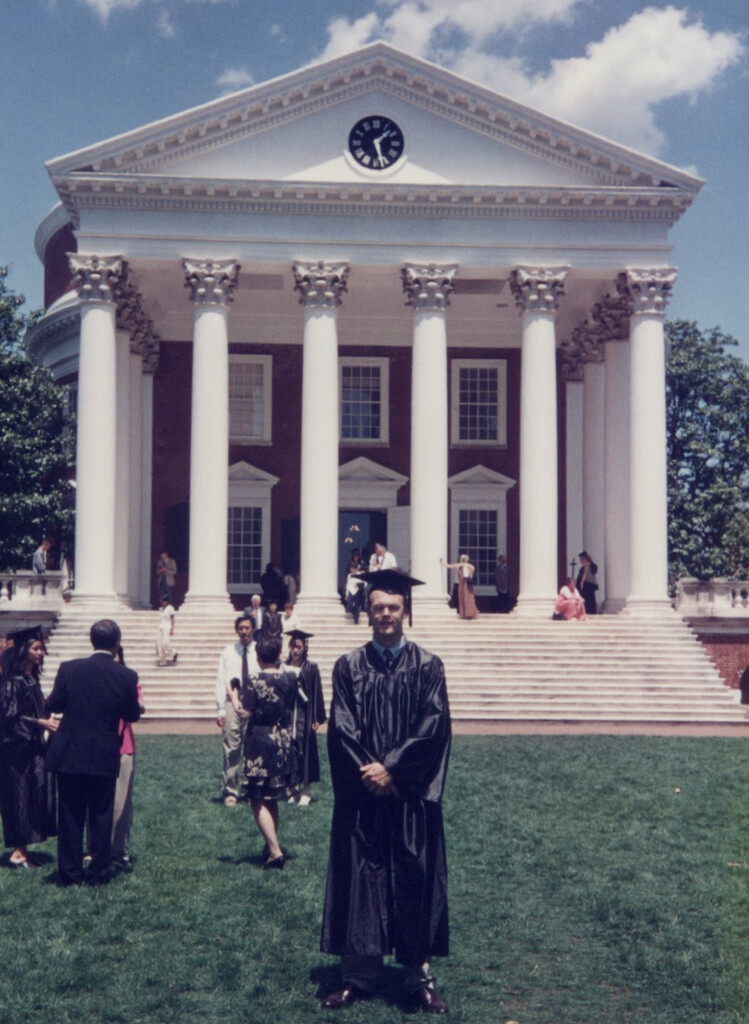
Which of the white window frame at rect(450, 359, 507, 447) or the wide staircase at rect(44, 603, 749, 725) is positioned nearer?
the wide staircase at rect(44, 603, 749, 725)

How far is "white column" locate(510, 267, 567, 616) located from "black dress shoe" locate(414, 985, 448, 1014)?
26.2 m

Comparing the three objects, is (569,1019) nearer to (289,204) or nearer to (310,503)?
(310,503)

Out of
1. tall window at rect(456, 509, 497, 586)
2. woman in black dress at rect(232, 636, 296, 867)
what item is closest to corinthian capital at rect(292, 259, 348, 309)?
tall window at rect(456, 509, 497, 586)

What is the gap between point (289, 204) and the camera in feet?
113

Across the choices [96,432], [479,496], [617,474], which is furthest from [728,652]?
[96,432]

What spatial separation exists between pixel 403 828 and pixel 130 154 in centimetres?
2862

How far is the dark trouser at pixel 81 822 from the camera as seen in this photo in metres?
10.8

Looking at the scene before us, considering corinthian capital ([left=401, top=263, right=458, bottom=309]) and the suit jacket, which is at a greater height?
corinthian capital ([left=401, top=263, right=458, bottom=309])

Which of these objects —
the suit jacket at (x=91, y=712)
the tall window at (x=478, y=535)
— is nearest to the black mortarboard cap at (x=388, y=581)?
the suit jacket at (x=91, y=712)

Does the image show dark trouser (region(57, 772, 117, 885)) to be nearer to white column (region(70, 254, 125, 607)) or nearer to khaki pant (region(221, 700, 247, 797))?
khaki pant (region(221, 700, 247, 797))

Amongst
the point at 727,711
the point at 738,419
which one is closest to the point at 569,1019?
the point at 727,711

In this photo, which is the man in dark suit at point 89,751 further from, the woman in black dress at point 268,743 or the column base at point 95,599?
the column base at point 95,599

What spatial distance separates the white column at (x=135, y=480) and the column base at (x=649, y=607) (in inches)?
563

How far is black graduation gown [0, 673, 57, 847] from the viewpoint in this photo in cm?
1159
